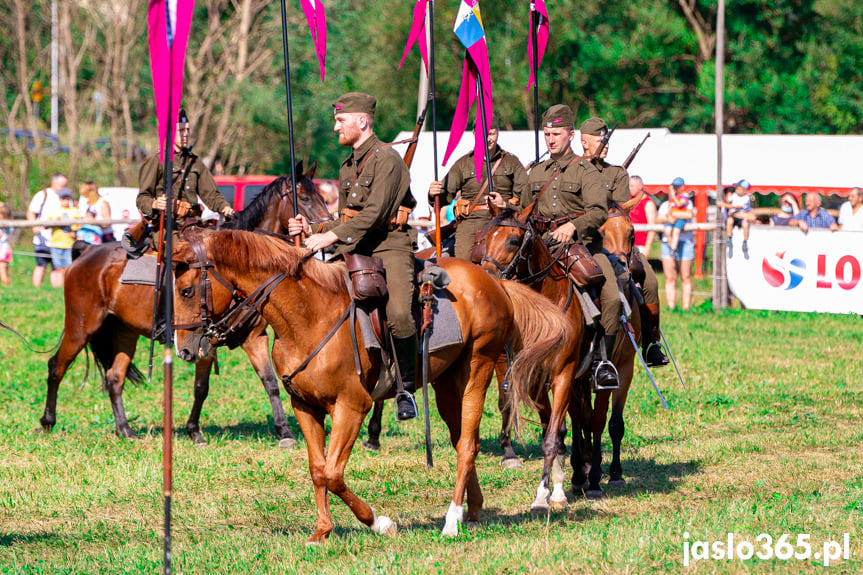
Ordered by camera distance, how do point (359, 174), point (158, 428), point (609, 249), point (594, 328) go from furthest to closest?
Answer: point (158, 428) < point (609, 249) < point (594, 328) < point (359, 174)

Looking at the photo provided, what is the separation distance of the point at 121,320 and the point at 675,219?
43.2ft

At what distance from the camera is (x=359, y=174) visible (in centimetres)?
761

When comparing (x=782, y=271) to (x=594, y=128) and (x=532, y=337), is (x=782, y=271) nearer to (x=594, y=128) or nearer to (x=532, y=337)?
(x=594, y=128)

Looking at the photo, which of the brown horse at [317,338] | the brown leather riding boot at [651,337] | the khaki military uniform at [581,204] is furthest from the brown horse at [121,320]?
the brown horse at [317,338]

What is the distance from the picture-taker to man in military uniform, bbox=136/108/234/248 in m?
11.1

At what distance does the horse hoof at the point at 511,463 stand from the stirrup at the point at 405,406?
272 centimetres

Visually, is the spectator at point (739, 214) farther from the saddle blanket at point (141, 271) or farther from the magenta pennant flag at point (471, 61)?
the saddle blanket at point (141, 271)

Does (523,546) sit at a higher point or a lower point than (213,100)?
lower

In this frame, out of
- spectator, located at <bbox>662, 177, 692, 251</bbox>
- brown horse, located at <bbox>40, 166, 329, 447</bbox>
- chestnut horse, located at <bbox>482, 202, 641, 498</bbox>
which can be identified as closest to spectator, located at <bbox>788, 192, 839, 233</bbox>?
spectator, located at <bbox>662, 177, 692, 251</bbox>

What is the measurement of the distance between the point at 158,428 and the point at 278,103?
31.5m

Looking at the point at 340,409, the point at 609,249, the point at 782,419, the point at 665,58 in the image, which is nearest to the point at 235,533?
the point at 340,409

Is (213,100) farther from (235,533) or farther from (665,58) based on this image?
(235,533)

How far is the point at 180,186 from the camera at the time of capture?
11305 millimetres

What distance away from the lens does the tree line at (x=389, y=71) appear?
38.1 metres
